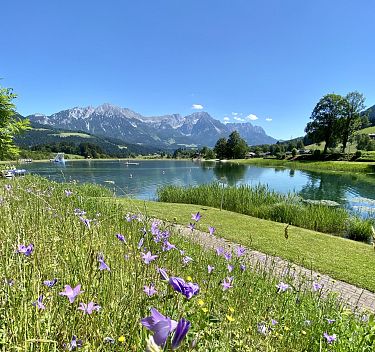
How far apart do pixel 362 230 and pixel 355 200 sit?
12.3 meters

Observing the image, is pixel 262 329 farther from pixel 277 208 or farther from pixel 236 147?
pixel 236 147

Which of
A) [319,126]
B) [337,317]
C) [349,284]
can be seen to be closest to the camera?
[337,317]

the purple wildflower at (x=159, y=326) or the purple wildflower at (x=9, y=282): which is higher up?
the purple wildflower at (x=159, y=326)

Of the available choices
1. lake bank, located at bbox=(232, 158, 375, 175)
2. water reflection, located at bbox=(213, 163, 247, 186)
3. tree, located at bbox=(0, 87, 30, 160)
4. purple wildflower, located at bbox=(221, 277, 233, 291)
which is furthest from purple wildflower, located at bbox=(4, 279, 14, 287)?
lake bank, located at bbox=(232, 158, 375, 175)

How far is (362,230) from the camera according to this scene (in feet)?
35.5

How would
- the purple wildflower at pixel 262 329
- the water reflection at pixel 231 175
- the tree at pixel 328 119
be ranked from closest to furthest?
the purple wildflower at pixel 262 329, the water reflection at pixel 231 175, the tree at pixel 328 119

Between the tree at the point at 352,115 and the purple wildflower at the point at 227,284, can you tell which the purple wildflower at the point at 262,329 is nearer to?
the purple wildflower at the point at 227,284

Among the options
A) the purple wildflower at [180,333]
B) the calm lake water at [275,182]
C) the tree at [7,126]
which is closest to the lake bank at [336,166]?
the calm lake water at [275,182]

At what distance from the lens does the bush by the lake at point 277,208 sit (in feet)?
37.4

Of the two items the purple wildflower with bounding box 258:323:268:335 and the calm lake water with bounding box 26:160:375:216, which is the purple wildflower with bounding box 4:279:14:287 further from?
the purple wildflower with bounding box 258:323:268:335

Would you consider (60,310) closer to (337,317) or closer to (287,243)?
(337,317)

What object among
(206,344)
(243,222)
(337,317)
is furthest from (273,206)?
(206,344)

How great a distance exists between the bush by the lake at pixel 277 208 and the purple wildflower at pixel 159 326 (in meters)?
11.7

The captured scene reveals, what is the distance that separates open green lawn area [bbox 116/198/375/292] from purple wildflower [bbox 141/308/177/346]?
4457 mm
